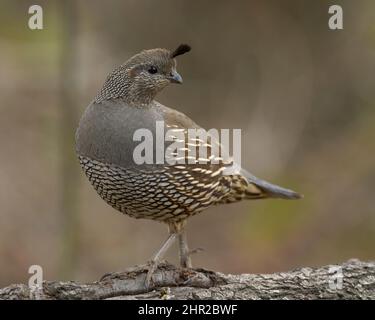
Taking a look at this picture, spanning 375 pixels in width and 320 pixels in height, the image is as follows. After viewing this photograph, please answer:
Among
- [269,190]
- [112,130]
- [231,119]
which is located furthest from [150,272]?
[231,119]

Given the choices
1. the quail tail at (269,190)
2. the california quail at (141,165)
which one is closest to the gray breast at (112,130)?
the california quail at (141,165)

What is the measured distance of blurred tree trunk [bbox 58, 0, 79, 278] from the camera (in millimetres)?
7152

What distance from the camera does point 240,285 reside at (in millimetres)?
5352

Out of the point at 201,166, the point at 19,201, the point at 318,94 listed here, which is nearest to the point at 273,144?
the point at 318,94

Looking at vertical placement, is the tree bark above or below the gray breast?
below

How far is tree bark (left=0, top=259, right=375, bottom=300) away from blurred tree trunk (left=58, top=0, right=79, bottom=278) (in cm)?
187

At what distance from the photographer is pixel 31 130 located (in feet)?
33.4

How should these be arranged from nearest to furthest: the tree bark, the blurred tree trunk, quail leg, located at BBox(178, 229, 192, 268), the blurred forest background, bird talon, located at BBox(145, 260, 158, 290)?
1. the tree bark
2. bird talon, located at BBox(145, 260, 158, 290)
3. quail leg, located at BBox(178, 229, 192, 268)
4. the blurred tree trunk
5. the blurred forest background

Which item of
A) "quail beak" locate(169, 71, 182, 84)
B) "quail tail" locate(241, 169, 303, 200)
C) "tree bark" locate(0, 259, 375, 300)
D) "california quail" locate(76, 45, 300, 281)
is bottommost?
"tree bark" locate(0, 259, 375, 300)

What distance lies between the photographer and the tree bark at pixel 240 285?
209 inches

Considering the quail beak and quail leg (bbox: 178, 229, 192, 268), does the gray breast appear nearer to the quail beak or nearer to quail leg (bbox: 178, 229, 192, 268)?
the quail beak

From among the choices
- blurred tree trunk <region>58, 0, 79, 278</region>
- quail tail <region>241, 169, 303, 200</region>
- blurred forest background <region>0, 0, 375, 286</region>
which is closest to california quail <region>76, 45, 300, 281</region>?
quail tail <region>241, 169, 303, 200</region>

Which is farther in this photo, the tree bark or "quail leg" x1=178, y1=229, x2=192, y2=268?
"quail leg" x1=178, y1=229, x2=192, y2=268

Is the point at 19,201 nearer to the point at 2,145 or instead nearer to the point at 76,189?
the point at 2,145
